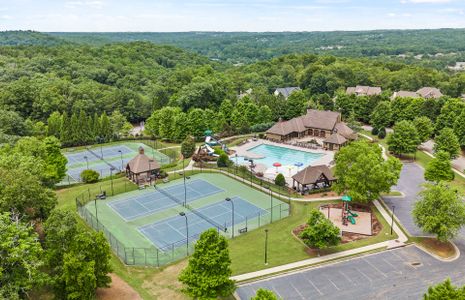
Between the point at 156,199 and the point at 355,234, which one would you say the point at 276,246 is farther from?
the point at 156,199

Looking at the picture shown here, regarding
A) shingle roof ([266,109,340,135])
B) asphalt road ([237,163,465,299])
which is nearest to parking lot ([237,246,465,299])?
asphalt road ([237,163,465,299])

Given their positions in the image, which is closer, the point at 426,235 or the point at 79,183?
the point at 426,235

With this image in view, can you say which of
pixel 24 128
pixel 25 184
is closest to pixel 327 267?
pixel 25 184

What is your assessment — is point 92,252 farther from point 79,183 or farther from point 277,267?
point 79,183


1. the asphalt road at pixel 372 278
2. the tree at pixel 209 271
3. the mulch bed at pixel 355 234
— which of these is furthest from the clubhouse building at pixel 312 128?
the tree at pixel 209 271

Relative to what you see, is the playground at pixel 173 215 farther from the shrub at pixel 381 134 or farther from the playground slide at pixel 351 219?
the shrub at pixel 381 134

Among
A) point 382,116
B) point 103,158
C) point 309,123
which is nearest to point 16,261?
point 103,158
